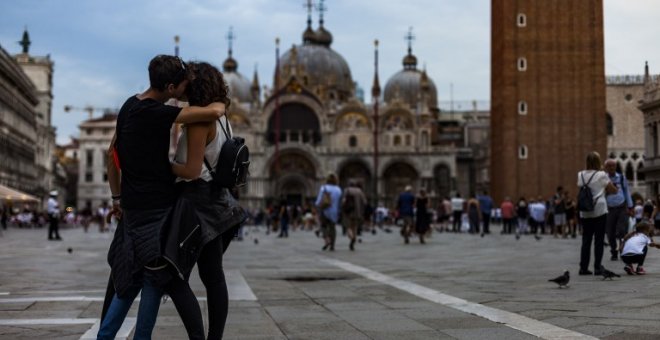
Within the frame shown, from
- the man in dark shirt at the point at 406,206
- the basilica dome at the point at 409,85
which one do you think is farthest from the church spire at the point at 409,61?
the man in dark shirt at the point at 406,206

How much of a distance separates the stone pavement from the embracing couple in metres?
1.38

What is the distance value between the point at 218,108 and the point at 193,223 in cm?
64

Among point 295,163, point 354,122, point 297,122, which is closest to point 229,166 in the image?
point 295,163

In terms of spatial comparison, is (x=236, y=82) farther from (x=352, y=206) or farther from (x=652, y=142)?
(x=352, y=206)

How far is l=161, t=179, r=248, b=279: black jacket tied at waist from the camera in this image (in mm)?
4465

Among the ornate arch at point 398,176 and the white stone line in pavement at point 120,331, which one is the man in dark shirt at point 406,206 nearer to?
the white stone line in pavement at point 120,331

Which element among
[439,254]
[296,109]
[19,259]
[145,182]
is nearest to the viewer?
[145,182]

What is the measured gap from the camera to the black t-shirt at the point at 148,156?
4.53m

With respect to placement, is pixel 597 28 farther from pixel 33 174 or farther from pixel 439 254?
pixel 33 174

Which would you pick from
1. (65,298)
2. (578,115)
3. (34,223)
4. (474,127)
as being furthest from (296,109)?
(65,298)

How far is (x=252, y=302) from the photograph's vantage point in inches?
318

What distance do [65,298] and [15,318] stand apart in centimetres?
153

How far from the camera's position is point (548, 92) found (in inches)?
1841

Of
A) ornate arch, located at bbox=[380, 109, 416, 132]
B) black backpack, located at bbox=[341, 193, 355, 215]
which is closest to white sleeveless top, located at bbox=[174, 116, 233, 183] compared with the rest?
black backpack, located at bbox=[341, 193, 355, 215]
